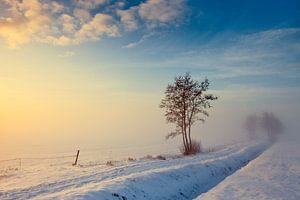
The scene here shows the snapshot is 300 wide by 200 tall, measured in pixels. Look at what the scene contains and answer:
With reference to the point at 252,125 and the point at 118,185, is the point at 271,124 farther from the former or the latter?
A: the point at 118,185

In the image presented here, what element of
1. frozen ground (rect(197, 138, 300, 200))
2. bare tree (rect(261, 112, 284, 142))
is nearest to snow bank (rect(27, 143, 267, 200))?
frozen ground (rect(197, 138, 300, 200))

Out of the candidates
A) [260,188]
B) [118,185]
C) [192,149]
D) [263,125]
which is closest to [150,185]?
[118,185]

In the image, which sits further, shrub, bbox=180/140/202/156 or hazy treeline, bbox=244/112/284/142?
hazy treeline, bbox=244/112/284/142

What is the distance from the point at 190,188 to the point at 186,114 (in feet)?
106

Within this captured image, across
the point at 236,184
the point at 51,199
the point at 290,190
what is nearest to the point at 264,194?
the point at 290,190

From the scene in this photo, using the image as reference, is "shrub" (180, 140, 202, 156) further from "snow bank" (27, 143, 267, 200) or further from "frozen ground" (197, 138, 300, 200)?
"frozen ground" (197, 138, 300, 200)

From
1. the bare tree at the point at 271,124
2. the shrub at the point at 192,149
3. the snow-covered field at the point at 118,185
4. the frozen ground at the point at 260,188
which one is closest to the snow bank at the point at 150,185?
the snow-covered field at the point at 118,185

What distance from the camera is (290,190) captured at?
19797 mm

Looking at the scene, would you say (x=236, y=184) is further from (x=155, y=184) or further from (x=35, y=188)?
(x=35, y=188)

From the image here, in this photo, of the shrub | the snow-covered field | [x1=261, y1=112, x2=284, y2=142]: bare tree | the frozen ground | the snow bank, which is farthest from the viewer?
[x1=261, y1=112, x2=284, y2=142]: bare tree

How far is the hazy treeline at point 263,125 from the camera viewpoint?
148000 millimetres

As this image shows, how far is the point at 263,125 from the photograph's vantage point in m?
149

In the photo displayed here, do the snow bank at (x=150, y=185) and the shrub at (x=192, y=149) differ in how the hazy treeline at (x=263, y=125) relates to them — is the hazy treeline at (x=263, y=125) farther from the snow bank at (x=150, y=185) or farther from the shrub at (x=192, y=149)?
the snow bank at (x=150, y=185)

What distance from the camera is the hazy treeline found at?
148000mm
